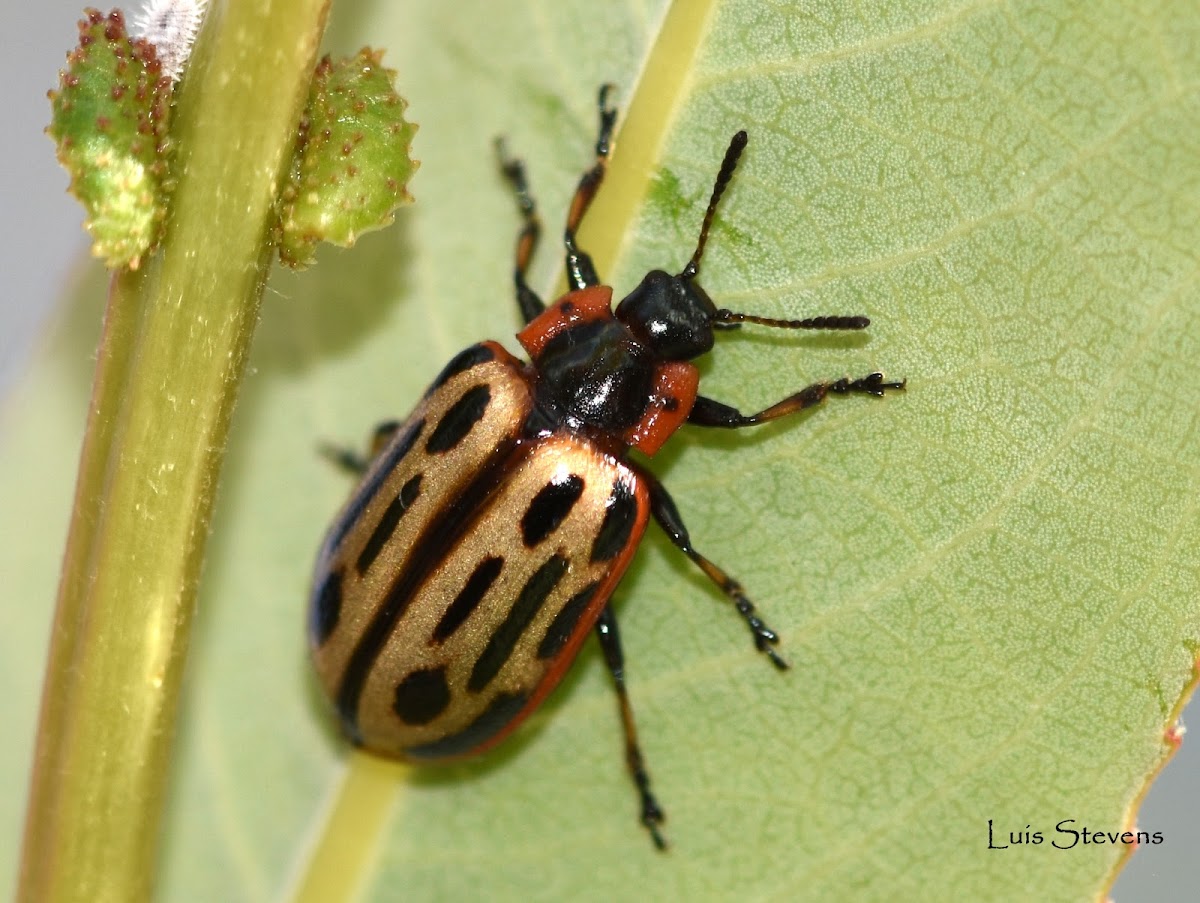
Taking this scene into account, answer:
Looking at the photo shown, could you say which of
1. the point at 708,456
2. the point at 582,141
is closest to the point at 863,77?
the point at 582,141

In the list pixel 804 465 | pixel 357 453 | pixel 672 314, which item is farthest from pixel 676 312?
pixel 357 453

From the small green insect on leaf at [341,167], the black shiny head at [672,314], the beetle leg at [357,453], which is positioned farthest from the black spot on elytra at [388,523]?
the small green insect on leaf at [341,167]

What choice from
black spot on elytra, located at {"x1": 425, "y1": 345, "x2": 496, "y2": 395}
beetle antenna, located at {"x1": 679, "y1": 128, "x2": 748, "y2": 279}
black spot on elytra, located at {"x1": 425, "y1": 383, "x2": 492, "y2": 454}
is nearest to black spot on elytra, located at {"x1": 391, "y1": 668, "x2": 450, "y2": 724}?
black spot on elytra, located at {"x1": 425, "y1": 383, "x2": 492, "y2": 454}

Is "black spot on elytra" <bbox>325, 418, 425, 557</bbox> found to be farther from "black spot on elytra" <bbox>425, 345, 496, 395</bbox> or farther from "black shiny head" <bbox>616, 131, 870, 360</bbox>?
"black shiny head" <bbox>616, 131, 870, 360</bbox>

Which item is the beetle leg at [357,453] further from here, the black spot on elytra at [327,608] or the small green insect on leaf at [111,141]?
the small green insect on leaf at [111,141]

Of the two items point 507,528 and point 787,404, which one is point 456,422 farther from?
point 787,404

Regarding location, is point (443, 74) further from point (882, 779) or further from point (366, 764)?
point (882, 779)

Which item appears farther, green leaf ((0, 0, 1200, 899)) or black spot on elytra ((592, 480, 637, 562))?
black spot on elytra ((592, 480, 637, 562))
